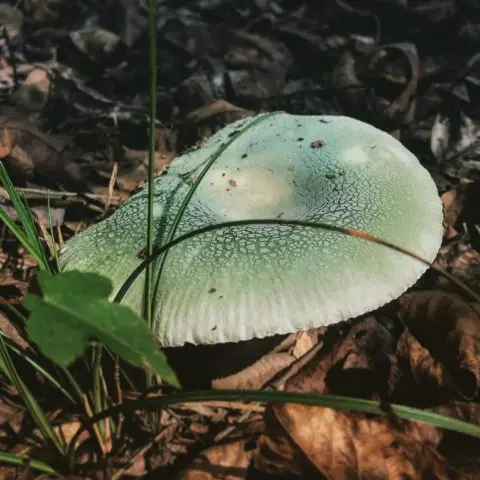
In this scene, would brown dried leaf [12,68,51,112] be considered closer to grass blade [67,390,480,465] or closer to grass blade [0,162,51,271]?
grass blade [0,162,51,271]

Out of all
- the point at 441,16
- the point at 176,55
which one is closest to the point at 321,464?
the point at 176,55

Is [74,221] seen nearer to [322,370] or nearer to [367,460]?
[322,370]

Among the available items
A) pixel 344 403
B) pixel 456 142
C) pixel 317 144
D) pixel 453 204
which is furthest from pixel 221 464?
pixel 456 142

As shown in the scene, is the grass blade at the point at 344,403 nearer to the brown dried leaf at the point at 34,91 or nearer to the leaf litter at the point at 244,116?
the leaf litter at the point at 244,116

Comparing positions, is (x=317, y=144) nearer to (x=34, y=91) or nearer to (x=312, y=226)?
(x=312, y=226)

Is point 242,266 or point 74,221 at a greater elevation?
point 242,266

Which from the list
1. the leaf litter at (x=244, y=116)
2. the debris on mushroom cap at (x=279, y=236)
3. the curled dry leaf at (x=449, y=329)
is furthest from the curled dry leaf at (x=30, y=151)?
the curled dry leaf at (x=449, y=329)
